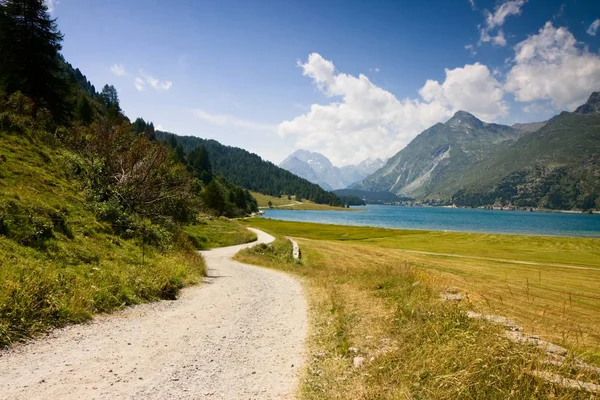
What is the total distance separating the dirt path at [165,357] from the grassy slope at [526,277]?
21.0 feet

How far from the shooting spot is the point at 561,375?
534 centimetres

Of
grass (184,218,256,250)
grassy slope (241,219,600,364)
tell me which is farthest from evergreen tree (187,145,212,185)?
grass (184,218,256,250)

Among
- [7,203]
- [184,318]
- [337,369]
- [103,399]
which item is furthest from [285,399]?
[7,203]

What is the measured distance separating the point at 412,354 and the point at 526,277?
27823 mm

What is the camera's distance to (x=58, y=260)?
483 inches

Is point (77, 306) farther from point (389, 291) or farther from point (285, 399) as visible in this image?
point (389, 291)

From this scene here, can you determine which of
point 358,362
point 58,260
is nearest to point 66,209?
point 58,260

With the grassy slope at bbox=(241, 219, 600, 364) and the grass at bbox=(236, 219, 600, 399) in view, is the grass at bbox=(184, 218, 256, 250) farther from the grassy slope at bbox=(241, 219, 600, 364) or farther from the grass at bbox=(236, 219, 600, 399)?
the grass at bbox=(236, 219, 600, 399)

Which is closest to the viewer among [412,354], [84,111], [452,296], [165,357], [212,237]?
[412,354]

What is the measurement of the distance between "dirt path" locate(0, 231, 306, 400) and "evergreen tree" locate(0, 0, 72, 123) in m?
37.8

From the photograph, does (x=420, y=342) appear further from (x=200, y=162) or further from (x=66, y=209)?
(x=200, y=162)

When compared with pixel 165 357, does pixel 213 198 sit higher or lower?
higher

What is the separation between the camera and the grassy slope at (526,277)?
12.1 meters

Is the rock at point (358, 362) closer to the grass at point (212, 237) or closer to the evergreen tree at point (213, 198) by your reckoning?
the grass at point (212, 237)
